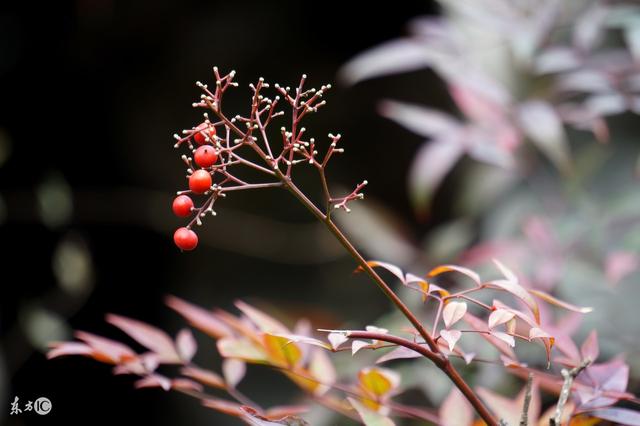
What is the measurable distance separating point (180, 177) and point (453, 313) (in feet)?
4.22

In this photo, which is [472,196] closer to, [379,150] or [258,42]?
[379,150]

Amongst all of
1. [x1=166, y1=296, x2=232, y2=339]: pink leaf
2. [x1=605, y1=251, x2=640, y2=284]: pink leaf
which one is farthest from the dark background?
[x1=166, y1=296, x2=232, y2=339]: pink leaf

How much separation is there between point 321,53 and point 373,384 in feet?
3.99

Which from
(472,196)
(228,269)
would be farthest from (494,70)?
(228,269)

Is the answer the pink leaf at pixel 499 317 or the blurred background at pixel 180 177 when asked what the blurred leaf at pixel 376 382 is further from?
the blurred background at pixel 180 177

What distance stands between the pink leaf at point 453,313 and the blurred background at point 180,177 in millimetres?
817

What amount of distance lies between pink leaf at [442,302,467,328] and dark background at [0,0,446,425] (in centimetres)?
110

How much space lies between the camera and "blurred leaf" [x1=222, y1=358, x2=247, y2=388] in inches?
23.1

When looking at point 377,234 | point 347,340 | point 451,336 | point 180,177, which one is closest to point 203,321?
point 347,340

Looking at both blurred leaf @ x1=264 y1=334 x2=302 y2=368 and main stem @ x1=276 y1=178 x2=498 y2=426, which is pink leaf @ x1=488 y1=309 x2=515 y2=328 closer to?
main stem @ x1=276 y1=178 x2=498 y2=426

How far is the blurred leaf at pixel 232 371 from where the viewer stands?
1.92 feet

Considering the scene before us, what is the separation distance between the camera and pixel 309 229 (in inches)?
64.6

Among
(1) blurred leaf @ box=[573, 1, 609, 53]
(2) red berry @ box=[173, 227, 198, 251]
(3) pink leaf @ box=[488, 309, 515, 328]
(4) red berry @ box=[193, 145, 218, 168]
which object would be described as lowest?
(2) red berry @ box=[173, 227, 198, 251]

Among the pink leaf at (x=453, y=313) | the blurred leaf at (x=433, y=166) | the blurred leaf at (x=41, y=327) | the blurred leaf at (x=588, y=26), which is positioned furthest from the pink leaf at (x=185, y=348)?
the blurred leaf at (x=41, y=327)
